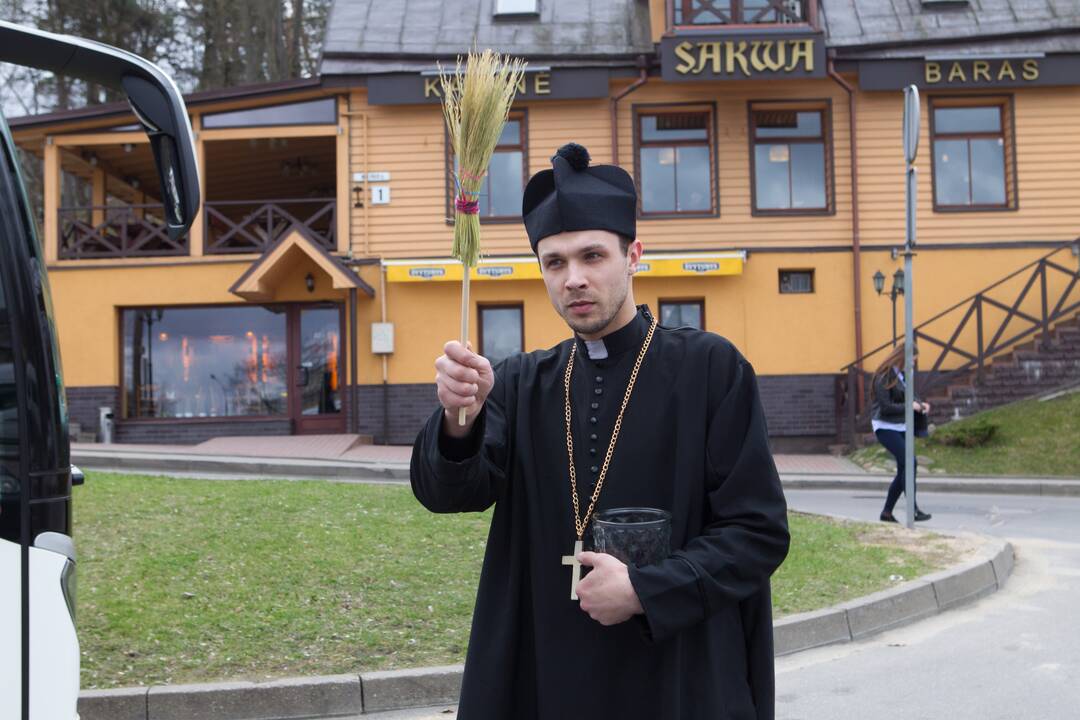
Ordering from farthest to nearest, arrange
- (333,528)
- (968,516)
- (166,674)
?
(968,516) < (333,528) < (166,674)

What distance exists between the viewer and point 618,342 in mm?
2707

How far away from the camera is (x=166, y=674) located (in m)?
5.61

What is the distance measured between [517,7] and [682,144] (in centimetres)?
453

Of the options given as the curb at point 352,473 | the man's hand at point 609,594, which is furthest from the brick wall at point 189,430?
the man's hand at point 609,594

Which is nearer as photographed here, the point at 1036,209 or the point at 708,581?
the point at 708,581

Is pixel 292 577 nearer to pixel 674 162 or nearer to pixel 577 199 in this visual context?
pixel 577 199

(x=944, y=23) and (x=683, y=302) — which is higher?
(x=944, y=23)

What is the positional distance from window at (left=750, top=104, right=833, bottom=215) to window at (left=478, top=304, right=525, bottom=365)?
209 inches

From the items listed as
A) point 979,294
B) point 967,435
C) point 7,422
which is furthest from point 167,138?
point 979,294

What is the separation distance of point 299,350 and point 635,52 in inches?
351

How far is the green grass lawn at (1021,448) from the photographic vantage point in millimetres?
15992

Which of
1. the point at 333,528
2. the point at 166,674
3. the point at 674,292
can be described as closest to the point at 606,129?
the point at 674,292

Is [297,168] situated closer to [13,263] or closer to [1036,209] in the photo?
[1036,209]

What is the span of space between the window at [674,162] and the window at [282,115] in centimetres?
621
